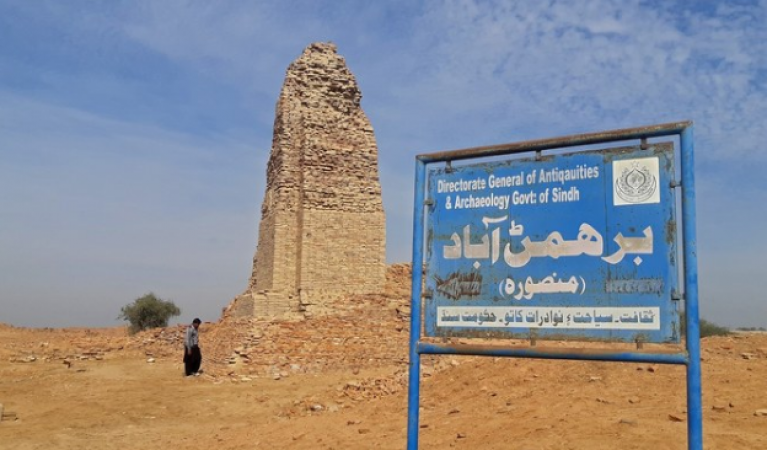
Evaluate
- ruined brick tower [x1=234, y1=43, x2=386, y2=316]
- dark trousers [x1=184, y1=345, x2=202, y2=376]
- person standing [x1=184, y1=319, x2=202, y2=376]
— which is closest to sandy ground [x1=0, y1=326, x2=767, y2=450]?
person standing [x1=184, y1=319, x2=202, y2=376]

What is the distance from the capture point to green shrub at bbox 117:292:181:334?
121ft

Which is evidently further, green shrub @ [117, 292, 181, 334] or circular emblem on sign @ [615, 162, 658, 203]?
green shrub @ [117, 292, 181, 334]

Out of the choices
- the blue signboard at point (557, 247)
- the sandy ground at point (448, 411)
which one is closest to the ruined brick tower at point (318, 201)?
the sandy ground at point (448, 411)

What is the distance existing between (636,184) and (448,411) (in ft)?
16.5

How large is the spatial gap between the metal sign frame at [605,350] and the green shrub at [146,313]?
35.2 metres

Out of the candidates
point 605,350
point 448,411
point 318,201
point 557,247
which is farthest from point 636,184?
point 318,201

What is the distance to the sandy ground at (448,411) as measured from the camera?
5.93m

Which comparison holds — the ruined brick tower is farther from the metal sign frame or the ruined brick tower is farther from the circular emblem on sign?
the circular emblem on sign

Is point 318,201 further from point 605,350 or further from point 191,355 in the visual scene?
point 605,350

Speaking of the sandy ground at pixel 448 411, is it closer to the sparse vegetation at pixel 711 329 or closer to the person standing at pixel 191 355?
the person standing at pixel 191 355

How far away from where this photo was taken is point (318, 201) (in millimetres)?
18969

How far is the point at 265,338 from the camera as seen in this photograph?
17.0 meters

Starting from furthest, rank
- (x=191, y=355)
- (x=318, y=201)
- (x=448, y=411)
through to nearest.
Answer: (x=318, y=201), (x=191, y=355), (x=448, y=411)

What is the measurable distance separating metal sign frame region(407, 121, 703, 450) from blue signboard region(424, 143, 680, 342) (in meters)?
0.07
